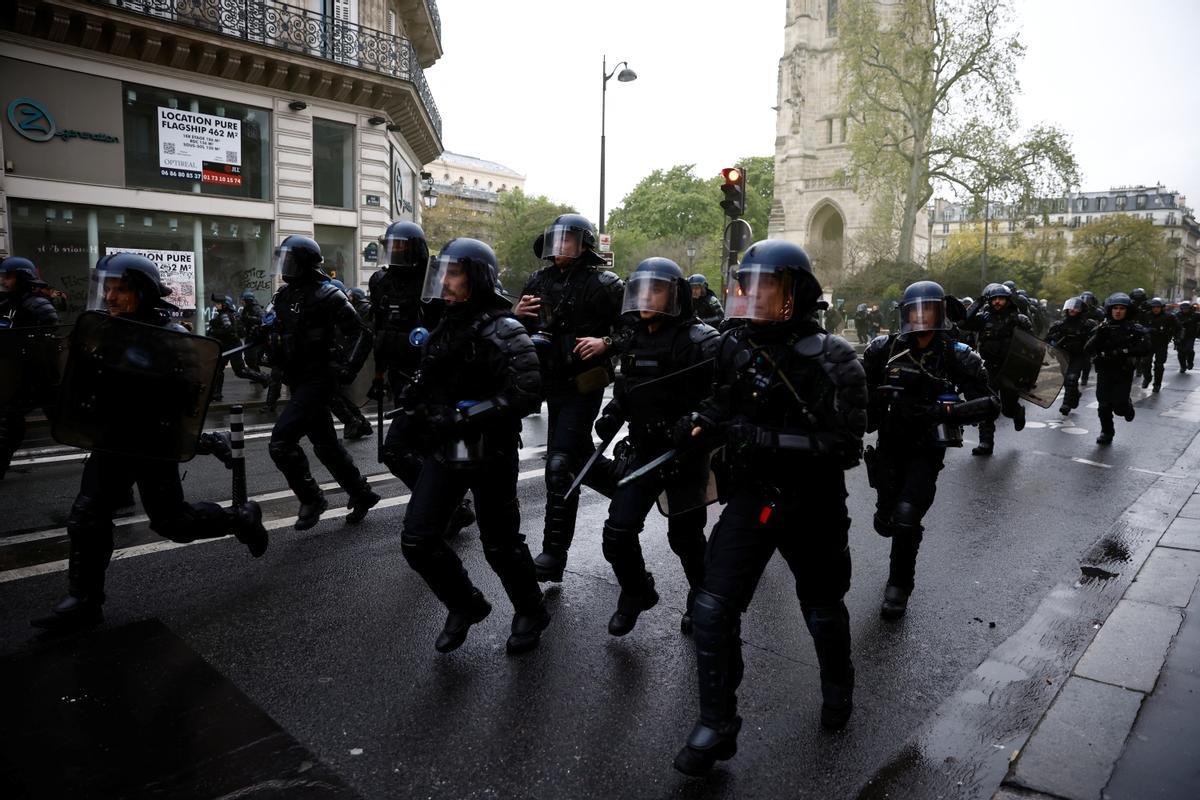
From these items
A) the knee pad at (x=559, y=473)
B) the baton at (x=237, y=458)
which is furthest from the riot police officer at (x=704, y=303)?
the baton at (x=237, y=458)

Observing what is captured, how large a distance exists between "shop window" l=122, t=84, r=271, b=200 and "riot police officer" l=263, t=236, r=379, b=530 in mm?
13228

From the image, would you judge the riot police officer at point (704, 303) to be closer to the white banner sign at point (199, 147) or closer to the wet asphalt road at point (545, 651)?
the wet asphalt road at point (545, 651)

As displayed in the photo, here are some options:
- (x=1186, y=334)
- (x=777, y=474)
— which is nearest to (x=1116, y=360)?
(x=777, y=474)

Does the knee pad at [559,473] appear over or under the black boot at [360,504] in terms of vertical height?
over

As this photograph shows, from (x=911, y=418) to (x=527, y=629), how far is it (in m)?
2.38

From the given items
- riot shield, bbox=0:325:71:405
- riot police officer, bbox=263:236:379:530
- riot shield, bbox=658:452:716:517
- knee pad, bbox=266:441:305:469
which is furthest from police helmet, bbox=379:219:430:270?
riot shield, bbox=658:452:716:517

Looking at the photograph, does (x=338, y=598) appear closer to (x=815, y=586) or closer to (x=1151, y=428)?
(x=815, y=586)

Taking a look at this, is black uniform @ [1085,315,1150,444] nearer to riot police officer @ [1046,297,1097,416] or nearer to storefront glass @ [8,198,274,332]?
riot police officer @ [1046,297,1097,416]

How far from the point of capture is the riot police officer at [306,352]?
5480 millimetres

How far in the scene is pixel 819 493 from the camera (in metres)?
3.02

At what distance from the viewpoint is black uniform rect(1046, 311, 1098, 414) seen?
484 inches

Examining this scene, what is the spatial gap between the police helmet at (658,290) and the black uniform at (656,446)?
0.37ft

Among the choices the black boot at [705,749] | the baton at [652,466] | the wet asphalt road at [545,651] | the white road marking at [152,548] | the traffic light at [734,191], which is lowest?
the wet asphalt road at [545,651]

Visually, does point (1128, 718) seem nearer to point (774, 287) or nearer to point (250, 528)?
point (774, 287)
